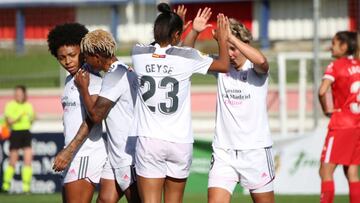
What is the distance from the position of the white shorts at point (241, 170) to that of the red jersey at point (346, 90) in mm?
3155

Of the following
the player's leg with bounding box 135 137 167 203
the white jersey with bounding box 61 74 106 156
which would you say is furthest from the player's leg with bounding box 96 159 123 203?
the player's leg with bounding box 135 137 167 203

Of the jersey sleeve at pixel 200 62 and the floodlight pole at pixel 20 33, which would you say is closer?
the jersey sleeve at pixel 200 62

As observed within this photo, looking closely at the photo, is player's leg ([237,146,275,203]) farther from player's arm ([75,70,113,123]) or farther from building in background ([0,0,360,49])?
building in background ([0,0,360,49])

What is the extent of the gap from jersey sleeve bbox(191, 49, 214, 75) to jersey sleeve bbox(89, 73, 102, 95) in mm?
834

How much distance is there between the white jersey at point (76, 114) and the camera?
359 inches

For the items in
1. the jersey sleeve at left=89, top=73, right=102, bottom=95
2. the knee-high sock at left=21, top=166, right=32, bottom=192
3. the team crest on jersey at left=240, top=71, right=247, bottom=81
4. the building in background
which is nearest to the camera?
the jersey sleeve at left=89, top=73, right=102, bottom=95

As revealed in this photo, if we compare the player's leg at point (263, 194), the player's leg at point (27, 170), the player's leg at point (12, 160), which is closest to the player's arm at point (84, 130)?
the player's leg at point (263, 194)

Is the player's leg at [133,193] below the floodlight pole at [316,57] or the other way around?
below

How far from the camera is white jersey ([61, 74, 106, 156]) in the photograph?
29.9 ft

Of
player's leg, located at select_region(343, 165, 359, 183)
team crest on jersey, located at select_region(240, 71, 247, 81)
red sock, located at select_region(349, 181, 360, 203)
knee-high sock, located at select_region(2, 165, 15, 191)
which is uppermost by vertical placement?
team crest on jersey, located at select_region(240, 71, 247, 81)

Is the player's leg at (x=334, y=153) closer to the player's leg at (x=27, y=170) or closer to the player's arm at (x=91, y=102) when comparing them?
the player's arm at (x=91, y=102)

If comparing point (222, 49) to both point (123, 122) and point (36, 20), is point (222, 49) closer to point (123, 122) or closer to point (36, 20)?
point (123, 122)

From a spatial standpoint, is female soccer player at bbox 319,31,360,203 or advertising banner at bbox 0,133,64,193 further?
advertising banner at bbox 0,133,64,193

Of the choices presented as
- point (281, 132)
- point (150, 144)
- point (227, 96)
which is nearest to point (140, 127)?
point (150, 144)
